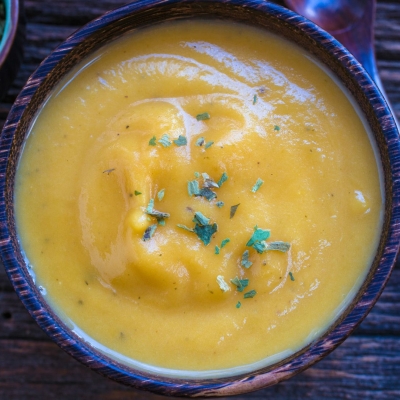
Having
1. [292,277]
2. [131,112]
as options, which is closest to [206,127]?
[131,112]

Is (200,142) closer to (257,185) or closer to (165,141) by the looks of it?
(165,141)

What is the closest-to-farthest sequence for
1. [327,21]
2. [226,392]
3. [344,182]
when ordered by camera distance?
[226,392], [344,182], [327,21]

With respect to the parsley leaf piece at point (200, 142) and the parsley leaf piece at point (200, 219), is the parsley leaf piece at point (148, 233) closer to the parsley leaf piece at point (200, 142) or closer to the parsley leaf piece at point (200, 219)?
the parsley leaf piece at point (200, 219)

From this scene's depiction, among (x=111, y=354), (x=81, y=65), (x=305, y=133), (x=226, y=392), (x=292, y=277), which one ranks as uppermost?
(x=81, y=65)

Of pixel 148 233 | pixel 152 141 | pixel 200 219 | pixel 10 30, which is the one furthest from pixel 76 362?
pixel 10 30

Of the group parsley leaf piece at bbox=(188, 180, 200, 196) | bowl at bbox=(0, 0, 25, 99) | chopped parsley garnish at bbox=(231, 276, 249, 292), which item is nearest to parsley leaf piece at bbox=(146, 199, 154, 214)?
parsley leaf piece at bbox=(188, 180, 200, 196)

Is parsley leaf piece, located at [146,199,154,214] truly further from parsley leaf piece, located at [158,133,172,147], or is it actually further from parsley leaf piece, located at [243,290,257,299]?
parsley leaf piece, located at [243,290,257,299]

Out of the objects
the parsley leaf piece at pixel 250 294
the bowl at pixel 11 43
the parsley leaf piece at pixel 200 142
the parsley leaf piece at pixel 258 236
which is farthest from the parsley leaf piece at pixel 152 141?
the bowl at pixel 11 43

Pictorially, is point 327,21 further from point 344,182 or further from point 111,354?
point 111,354
